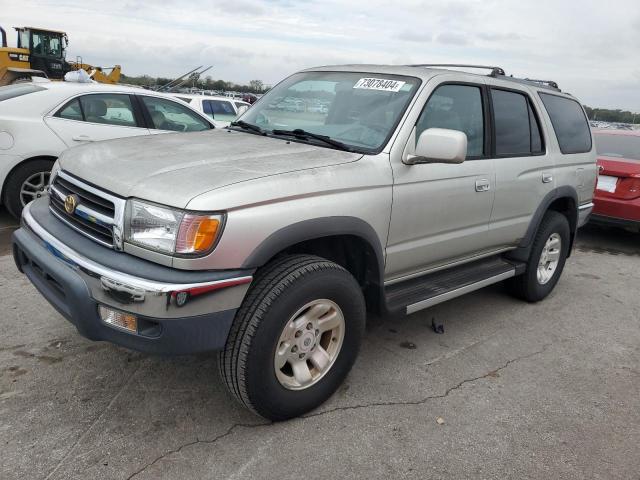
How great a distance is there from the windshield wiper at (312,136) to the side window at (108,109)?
3497 millimetres

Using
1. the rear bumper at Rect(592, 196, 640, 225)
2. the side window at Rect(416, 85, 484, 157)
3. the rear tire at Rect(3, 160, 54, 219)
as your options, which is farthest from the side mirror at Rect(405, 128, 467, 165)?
the rear bumper at Rect(592, 196, 640, 225)

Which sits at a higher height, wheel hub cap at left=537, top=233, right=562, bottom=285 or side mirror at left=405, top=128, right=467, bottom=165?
side mirror at left=405, top=128, right=467, bottom=165

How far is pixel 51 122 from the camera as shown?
5.88 metres

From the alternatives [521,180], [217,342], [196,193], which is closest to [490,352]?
[521,180]

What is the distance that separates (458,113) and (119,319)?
256 centimetres

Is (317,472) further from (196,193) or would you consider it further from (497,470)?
(196,193)

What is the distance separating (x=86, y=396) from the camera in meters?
2.95

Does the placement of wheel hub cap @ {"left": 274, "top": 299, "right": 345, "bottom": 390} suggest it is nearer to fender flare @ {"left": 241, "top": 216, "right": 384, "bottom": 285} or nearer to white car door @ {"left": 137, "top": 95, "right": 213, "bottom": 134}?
fender flare @ {"left": 241, "top": 216, "right": 384, "bottom": 285}

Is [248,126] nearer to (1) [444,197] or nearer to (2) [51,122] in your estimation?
(1) [444,197]

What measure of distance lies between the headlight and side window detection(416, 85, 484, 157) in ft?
5.14

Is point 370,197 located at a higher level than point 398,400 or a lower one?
higher

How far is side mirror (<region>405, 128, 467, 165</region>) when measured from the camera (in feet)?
9.87

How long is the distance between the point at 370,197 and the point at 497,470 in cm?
150

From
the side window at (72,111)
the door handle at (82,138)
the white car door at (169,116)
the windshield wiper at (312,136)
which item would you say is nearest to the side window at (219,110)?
the white car door at (169,116)
